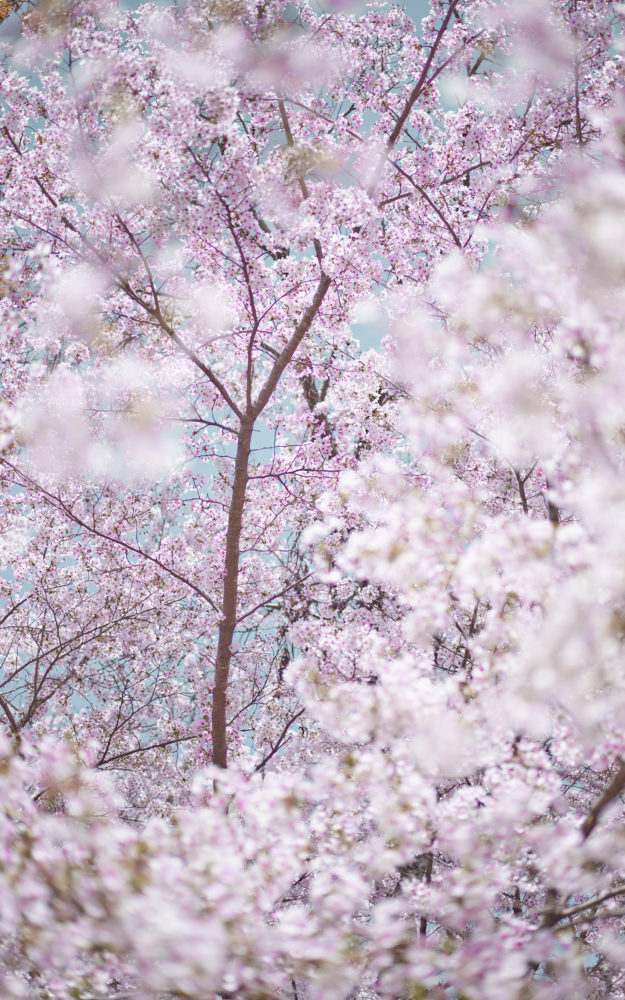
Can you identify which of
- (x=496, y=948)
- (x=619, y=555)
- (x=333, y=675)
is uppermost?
(x=333, y=675)

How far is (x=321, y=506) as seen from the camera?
7.38m

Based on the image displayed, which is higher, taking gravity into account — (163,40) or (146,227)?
(163,40)

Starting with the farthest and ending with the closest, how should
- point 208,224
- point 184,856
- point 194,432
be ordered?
1. point 194,432
2. point 208,224
3. point 184,856

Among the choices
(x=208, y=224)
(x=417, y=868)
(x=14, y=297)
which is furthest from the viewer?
(x=14, y=297)

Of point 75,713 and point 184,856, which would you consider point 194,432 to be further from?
point 184,856

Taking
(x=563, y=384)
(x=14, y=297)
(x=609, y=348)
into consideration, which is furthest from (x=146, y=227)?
(x=609, y=348)

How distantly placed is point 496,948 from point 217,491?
9098 mm

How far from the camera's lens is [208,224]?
5.89 meters

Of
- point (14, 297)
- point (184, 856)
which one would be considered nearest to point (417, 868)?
point (184, 856)

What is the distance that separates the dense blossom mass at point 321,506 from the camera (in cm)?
266

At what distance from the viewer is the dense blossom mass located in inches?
105

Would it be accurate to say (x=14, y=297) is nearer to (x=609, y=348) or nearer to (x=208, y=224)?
(x=208, y=224)

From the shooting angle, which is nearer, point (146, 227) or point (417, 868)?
point (146, 227)

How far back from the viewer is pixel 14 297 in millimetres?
8797
